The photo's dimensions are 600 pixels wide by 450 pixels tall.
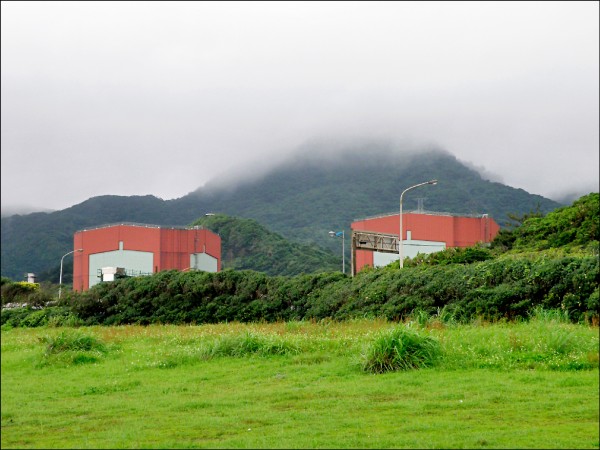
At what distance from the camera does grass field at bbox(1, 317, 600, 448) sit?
7906mm

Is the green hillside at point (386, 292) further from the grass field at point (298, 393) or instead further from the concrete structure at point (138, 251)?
the concrete structure at point (138, 251)

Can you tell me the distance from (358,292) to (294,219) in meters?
143

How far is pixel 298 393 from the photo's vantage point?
35.8 ft

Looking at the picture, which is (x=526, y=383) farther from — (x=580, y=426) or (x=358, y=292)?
(x=358, y=292)

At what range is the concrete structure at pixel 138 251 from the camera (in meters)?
17.9

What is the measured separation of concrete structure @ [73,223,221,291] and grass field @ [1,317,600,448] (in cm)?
285

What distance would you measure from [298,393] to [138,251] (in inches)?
1120

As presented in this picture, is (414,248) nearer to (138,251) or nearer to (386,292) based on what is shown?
(138,251)

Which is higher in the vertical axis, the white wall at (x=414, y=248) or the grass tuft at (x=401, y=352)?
the white wall at (x=414, y=248)

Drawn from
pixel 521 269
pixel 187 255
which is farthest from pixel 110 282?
pixel 187 255

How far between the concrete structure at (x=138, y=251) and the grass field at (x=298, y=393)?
285 cm

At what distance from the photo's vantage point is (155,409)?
1000 centimetres

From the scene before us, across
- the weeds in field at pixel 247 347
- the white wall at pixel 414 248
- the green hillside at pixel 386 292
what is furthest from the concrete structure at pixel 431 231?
the weeds in field at pixel 247 347

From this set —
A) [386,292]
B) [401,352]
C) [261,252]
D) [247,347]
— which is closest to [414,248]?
[261,252]
